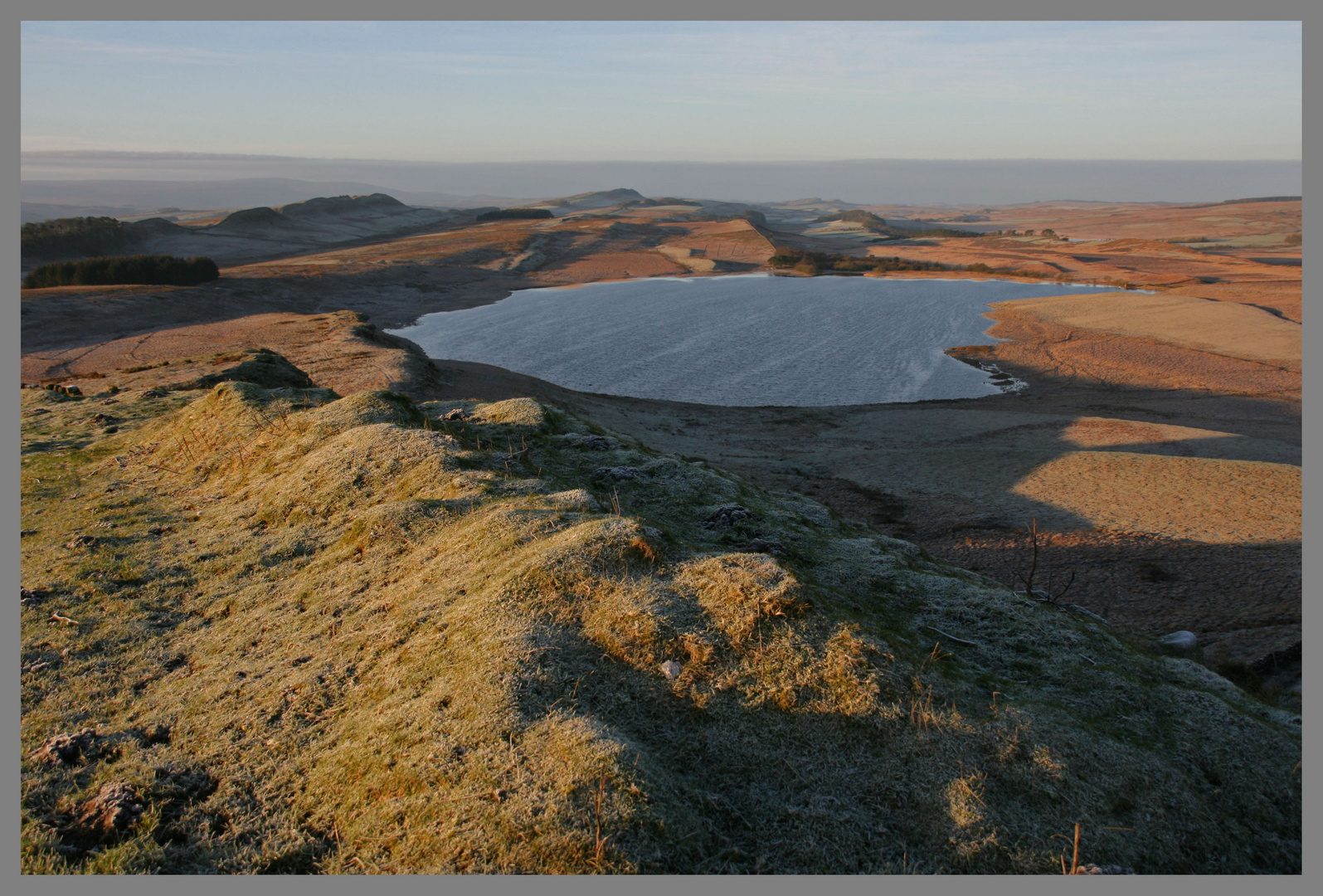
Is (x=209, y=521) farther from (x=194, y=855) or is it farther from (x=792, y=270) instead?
(x=792, y=270)

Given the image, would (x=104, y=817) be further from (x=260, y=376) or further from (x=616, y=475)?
(x=260, y=376)

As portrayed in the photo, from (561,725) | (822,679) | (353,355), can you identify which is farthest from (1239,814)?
(353,355)

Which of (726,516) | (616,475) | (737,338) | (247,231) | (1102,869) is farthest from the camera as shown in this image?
(247,231)

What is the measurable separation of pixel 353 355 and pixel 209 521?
26685 millimetres

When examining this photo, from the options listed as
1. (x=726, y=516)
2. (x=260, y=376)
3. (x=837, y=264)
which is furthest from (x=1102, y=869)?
(x=837, y=264)

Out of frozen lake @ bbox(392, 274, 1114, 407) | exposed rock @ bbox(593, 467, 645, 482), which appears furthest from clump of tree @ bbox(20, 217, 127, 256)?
exposed rock @ bbox(593, 467, 645, 482)

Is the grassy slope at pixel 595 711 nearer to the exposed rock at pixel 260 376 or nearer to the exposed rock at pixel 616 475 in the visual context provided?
the exposed rock at pixel 616 475

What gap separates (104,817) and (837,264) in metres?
116

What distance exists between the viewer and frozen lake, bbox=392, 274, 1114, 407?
47375 millimetres

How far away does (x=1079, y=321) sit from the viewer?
6450 centimetres

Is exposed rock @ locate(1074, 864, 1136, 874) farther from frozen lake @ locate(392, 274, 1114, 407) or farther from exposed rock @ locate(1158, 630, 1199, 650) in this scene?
frozen lake @ locate(392, 274, 1114, 407)

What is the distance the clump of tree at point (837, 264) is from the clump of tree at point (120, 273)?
7583 centimetres

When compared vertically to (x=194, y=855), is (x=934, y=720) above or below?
above

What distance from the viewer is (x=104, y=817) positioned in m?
5.98
